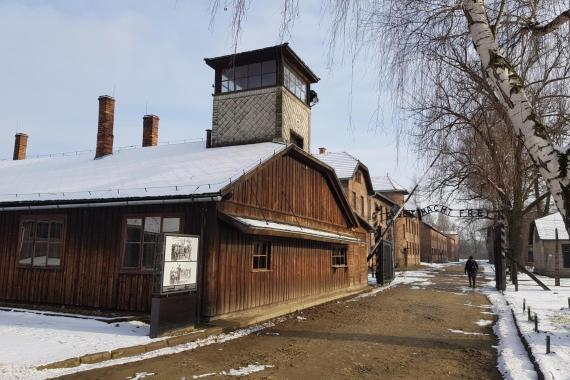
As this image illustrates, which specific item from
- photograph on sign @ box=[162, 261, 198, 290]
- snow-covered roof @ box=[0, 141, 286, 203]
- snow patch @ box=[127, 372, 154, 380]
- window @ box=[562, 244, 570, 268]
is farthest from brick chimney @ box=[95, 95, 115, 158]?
window @ box=[562, 244, 570, 268]

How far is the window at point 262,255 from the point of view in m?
13.0

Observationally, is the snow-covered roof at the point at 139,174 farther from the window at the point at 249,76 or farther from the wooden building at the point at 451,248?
the wooden building at the point at 451,248

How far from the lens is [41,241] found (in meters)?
13.3

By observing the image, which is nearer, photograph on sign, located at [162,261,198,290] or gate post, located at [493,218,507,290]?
photograph on sign, located at [162,261,198,290]

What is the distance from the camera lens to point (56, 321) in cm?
1070

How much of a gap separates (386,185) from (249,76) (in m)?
36.0

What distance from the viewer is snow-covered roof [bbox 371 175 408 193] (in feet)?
166

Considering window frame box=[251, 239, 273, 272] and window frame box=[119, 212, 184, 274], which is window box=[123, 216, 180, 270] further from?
window frame box=[251, 239, 273, 272]

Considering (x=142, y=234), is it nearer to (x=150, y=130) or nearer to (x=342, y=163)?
(x=150, y=130)

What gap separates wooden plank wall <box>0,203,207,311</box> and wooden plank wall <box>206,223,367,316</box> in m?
1.32

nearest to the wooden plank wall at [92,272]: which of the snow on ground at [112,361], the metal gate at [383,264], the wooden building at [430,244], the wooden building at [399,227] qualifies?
the snow on ground at [112,361]

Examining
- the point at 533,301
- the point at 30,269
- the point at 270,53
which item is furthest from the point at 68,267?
the point at 533,301

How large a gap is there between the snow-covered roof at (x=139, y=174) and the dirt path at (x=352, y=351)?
4006mm

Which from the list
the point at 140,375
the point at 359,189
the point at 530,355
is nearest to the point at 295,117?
the point at 530,355
